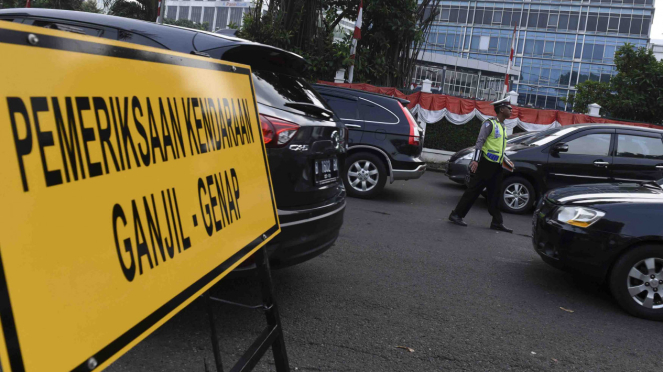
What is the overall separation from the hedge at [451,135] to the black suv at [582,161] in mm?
6242

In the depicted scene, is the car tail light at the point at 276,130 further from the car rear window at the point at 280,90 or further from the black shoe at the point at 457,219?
the black shoe at the point at 457,219

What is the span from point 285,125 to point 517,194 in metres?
6.70

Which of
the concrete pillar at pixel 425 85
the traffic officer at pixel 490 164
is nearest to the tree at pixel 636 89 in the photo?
the concrete pillar at pixel 425 85

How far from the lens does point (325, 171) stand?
4.01 m

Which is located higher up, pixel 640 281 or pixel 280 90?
pixel 280 90

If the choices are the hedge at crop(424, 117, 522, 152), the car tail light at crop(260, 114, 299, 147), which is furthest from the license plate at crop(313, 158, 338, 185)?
the hedge at crop(424, 117, 522, 152)

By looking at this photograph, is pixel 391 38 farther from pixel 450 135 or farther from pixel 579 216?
pixel 579 216

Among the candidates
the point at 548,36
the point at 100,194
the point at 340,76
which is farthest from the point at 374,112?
the point at 548,36

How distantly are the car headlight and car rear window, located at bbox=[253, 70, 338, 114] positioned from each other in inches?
96.4

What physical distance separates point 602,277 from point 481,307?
116 cm

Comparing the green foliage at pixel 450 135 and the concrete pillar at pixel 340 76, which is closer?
the green foliage at pixel 450 135

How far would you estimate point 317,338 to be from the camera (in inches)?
140

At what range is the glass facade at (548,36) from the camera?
5894 centimetres

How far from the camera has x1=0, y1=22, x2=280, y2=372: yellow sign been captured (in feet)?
3.83
